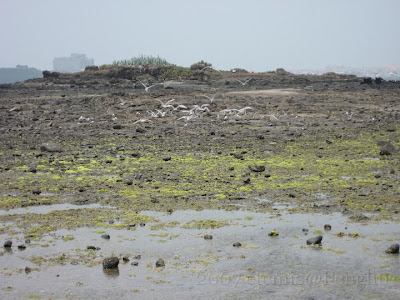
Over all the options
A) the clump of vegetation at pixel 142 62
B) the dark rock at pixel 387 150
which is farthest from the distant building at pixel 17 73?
the dark rock at pixel 387 150

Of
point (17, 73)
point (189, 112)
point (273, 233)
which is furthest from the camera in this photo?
point (17, 73)

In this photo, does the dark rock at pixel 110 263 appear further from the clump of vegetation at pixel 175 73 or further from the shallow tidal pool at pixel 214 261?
the clump of vegetation at pixel 175 73

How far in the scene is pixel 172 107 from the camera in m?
28.8

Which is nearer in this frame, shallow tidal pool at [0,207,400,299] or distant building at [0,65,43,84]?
shallow tidal pool at [0,207,400,299]

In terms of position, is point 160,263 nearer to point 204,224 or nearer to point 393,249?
point 204,224

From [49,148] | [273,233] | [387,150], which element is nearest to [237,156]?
[387,150]

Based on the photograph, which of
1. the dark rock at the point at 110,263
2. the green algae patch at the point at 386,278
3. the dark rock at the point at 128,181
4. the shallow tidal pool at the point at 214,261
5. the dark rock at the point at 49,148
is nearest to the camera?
the shallow tidal pool at the point at 214,261

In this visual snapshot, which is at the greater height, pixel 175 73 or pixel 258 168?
pixel 175 73

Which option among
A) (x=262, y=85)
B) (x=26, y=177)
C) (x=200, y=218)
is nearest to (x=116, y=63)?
(x=262, y=85)

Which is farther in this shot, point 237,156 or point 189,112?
point 189,112

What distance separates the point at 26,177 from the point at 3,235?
15.3 feet

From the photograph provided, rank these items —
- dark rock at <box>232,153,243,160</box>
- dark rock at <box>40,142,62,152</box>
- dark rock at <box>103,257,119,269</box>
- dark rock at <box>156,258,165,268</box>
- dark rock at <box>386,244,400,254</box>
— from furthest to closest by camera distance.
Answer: dark rock at <box>40,142,62,152</box> → dark rock at <box>232,153,243,160</box> → dark rock at <box>386,244,400,254</box> → dark rock at <box>156,258,165,268</box> → dark rock at <box>103,257,119,269</box>

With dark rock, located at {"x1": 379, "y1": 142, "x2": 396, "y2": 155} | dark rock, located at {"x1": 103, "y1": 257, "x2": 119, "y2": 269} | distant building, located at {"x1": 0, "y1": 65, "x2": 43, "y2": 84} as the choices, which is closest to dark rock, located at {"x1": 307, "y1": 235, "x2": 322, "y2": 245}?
dark rock, located at {"x1": 103, "y1": 257, "x2": 119, "y2": 269}

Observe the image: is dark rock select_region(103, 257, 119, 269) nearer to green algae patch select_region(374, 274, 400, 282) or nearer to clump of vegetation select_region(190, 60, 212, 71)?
green algae patch select_region(374, 274, 400, 282)
